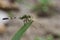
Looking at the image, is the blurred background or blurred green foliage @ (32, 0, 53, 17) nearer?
the blurred background

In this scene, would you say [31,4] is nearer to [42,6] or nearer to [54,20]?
[42,6]

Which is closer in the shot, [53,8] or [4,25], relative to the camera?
[4,25]

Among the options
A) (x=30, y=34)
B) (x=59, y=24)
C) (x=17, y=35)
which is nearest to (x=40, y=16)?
(x=59, y=24)

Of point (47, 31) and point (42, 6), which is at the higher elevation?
point (42, 6)

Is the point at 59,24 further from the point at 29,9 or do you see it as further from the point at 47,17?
the point at 29,9

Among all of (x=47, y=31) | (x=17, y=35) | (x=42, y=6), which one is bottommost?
(x=47, y=31)

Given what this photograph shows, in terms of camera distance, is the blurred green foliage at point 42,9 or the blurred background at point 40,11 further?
the blurred green foliage at point 42,9

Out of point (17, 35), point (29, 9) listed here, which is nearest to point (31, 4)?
point (29, 9)

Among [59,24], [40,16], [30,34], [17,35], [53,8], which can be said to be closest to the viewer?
[17,35]

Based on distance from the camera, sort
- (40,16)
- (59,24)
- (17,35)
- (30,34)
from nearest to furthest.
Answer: (17,35), (30,34), (59,24), (40,16)
